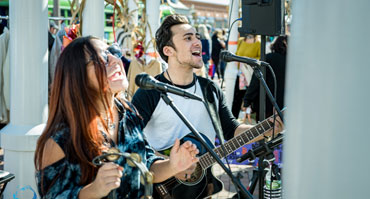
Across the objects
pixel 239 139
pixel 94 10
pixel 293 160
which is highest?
pixel 94 10

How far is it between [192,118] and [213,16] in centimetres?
4131

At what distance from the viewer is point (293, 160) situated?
26.8 inches

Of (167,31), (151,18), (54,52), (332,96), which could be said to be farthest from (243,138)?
(54,52)

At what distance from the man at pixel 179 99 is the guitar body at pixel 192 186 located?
72mm

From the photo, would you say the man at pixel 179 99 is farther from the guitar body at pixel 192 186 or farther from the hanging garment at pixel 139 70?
the hanging garment at pixel 139 70

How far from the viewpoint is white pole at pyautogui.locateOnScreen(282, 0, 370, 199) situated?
0.62m

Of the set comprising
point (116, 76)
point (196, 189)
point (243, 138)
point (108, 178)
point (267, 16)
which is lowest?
point (196, 189)

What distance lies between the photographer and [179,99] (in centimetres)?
294

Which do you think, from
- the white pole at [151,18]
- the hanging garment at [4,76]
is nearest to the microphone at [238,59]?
the white pole at [151,18]

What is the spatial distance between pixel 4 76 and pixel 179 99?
4.62 m

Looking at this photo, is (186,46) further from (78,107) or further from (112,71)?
(78,107)

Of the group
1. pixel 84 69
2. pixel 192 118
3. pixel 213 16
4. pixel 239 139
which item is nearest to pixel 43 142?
pixel 84 69

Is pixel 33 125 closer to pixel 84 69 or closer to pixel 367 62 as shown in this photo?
pixel 84 69

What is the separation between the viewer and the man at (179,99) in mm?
2873
